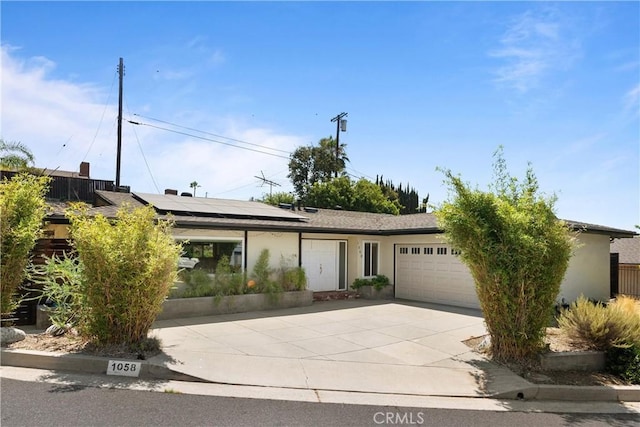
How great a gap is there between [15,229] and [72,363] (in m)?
2.97

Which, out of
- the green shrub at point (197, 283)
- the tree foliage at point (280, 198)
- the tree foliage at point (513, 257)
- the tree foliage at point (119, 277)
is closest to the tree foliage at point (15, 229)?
the tree foliage at point (119, 277)

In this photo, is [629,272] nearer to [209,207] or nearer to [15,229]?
[209,207]

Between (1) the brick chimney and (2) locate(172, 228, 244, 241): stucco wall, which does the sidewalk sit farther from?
(1) the brick chimney

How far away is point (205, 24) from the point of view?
9953mm

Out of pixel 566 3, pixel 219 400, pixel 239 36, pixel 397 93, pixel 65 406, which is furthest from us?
pixel 397 93

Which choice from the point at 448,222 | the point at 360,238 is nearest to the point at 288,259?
the point at 360,238

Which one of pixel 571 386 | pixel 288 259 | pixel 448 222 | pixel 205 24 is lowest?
pixel 571 386

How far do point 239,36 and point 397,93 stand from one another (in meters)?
5.21

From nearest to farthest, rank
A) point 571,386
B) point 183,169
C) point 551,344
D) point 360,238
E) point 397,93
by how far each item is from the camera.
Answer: point 571,386 → point 551,344 → point 397,93 → point 360,238 → point 183,169

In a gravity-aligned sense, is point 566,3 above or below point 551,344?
above

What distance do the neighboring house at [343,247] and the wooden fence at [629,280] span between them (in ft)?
27.9

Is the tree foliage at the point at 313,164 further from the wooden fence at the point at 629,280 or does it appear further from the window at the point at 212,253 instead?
the window at the point at 212,253

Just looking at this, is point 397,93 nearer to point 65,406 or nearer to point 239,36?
point 239,36

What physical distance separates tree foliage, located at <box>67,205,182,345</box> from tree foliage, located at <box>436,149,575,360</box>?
526cm
